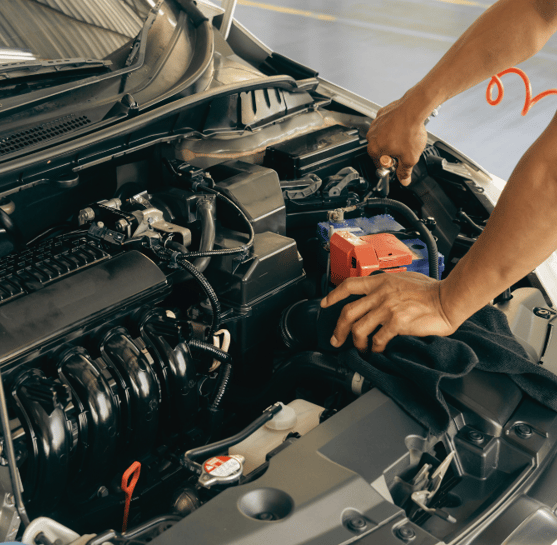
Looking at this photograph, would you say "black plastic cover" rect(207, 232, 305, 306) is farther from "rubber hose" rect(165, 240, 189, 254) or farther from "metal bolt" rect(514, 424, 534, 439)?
"metal bolt" rect(514, 424, 534, 439)

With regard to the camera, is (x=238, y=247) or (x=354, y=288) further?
(x=238, y=247)

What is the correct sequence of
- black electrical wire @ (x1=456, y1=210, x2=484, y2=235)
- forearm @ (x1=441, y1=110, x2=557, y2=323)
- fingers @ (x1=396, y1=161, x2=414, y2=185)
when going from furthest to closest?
black electrical wire @ (x1=456, y1=210, x2=484, y2=235) → fingers @ (x1=396, y1=161, x2=414, y2=185) → forearm @ (x1=441, y1=110, x2=557, y2=323)

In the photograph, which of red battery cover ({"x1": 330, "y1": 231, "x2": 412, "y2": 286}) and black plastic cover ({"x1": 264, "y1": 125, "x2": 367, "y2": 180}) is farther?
black plastic cover ({"x1": 264, "y1": 125, "x2": 367, "y2": 180})

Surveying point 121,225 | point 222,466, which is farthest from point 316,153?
point 222,466

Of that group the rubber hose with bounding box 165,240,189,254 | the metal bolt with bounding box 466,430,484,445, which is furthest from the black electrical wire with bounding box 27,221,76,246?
the metal bolt with bounding box 466,430,484,445

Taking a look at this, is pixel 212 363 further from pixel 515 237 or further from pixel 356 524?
pixel 515 237

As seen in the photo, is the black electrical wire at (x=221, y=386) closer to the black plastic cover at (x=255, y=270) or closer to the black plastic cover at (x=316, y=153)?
the black plastic cover at (x=255, y=270)

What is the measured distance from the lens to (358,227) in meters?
1.56

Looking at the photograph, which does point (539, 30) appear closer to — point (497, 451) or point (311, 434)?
point (497, 451)

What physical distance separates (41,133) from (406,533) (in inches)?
42.8

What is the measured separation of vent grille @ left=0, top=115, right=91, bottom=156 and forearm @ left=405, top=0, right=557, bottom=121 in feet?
2.59

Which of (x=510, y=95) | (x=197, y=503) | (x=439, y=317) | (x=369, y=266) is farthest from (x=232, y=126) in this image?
(x=510, y=95)

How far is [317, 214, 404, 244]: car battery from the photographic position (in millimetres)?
1538

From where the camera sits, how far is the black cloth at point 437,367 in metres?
1.11
